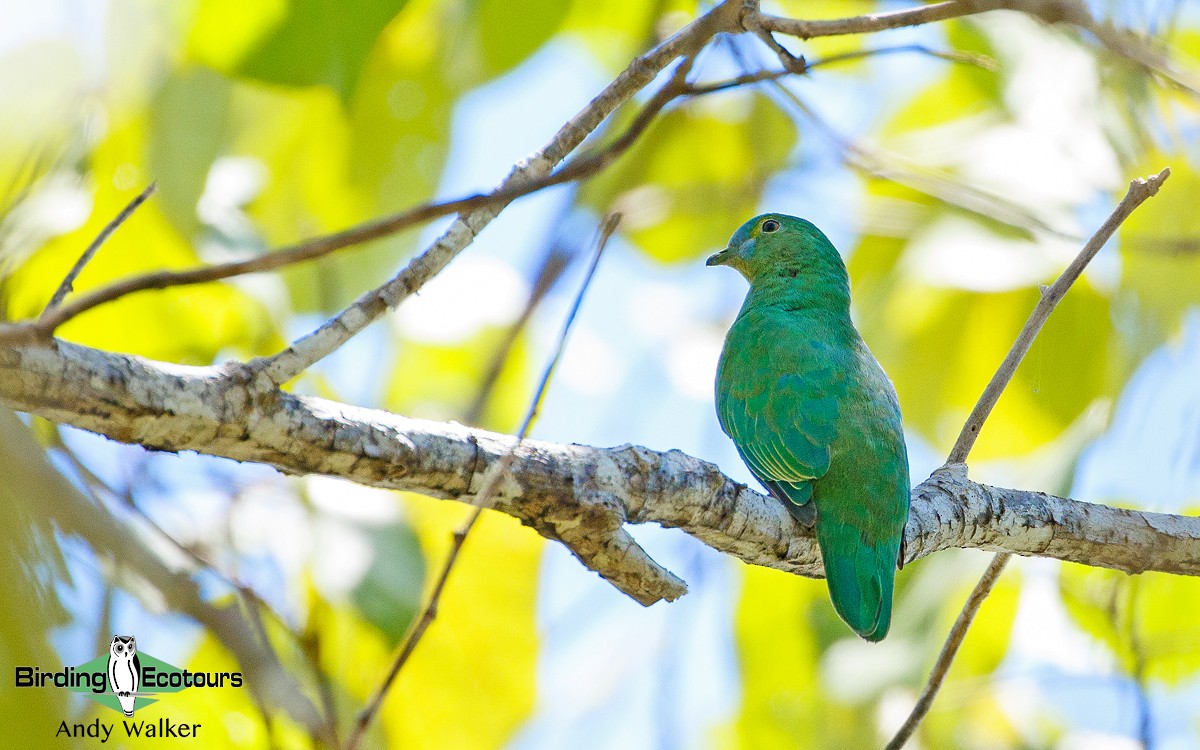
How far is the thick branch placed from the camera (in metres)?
1.89

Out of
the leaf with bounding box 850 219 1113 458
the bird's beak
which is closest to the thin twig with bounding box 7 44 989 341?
the leaf with bounding box 850 219 1113 458

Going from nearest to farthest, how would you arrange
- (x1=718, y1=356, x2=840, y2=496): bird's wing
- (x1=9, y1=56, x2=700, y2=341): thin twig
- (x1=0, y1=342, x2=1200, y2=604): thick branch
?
(x1=9, y1=56, x2=700, y2=341): thin twig < (x1=0, y1=342, x2=1200, y2=604): thick branch < (x1=718, y1=356, x2=840, y2=496): bird's wing

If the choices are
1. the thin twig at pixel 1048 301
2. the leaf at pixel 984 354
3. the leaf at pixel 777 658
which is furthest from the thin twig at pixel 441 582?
the leaf at pixel 777 658

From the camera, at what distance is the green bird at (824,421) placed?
11.4ft

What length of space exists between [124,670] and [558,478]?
104cm

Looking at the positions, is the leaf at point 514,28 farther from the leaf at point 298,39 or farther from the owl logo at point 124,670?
the owl logo at point 124,670

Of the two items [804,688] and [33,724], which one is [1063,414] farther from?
[33,724]

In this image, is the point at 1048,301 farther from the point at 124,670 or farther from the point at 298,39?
the point at 124,670

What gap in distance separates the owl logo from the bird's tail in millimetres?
2029

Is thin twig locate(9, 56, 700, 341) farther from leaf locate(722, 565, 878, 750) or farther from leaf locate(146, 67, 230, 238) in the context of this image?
leaf locate(722, 565, 878, 750)

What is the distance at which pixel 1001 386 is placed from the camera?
3246mm

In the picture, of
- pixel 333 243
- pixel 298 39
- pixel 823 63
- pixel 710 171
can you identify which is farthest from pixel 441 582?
pixel 710 171

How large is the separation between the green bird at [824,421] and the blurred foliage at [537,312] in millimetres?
415

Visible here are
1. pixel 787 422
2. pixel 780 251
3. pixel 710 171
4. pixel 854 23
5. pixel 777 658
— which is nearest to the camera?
pixel 854 23
